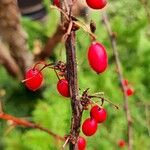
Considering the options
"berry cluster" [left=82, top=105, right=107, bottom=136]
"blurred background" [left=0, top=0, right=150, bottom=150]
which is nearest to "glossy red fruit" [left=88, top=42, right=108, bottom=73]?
"berry cluster" [left=82, top=105, right=107, bottom=136]

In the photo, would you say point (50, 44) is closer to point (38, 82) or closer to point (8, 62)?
point (8, 62)

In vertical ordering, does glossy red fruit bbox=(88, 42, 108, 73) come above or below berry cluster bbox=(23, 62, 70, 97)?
above

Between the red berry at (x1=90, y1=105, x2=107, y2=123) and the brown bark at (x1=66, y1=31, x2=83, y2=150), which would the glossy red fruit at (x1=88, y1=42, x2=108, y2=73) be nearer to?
the brown bark at (x1=66, y1=31, x2=83, y2=150)

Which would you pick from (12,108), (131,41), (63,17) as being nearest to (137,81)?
(131,41)

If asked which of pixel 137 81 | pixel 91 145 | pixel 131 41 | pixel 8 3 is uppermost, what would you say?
pixel 8 3

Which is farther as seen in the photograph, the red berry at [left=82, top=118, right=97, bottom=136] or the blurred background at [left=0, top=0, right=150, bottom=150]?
the blurred background at [left=0, top=0, right=150, bottom=150]

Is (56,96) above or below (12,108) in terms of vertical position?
above

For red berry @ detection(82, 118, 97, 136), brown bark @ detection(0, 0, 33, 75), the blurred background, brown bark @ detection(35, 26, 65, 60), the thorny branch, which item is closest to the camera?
the thorny branch

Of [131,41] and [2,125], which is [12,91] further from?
[131,41]

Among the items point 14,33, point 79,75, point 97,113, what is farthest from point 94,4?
point 14,33
